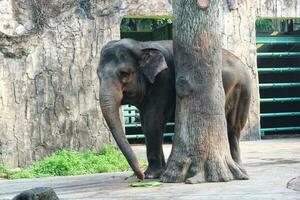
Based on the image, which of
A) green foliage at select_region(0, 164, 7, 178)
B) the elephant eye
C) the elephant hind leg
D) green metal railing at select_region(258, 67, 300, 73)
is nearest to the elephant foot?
the elephant hind leg

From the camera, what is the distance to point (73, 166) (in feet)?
27.4

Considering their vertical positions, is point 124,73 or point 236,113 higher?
point 124,73

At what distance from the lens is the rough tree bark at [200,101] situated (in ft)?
18.8

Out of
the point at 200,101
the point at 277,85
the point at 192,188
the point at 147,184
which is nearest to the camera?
the point at 192,188

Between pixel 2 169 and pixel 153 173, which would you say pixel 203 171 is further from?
pixel 2 169

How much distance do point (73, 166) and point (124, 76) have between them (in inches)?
106

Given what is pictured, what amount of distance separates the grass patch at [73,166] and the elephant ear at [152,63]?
2.31 metres

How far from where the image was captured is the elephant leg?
6.12 meters

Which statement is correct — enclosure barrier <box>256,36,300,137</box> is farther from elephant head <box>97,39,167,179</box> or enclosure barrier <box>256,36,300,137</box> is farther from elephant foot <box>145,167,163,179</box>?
elephant head <box>97,39,167,179</box>

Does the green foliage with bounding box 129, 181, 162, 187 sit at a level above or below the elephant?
below

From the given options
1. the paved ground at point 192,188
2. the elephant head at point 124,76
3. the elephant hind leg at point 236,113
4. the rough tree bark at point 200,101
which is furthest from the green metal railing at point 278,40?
the rough tree bark at point 200,101

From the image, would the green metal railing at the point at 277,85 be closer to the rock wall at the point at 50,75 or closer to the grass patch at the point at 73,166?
the rock wall at the point at 50,75

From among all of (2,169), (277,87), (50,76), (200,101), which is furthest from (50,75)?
(277,87)

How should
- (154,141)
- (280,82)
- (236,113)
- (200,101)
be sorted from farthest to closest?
(280,82), (236,113), (154,141), (200,101)
